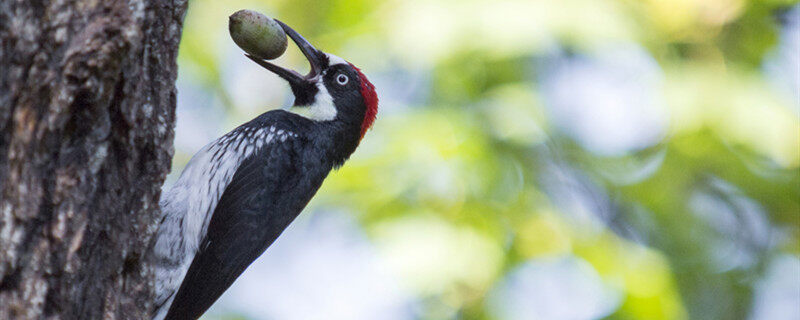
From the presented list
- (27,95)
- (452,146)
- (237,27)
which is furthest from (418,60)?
(27,95)

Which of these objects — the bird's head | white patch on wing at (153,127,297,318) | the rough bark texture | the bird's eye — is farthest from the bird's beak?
the rough bark texture

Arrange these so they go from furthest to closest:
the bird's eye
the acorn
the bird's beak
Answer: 1. the bird's eye
2. the bird's beak
3. the acorn

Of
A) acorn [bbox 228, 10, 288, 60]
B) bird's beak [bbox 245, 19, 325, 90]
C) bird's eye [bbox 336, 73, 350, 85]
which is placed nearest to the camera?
acorn [bbox 228, 10, 288, 60]

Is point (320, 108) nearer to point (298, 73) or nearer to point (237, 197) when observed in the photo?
point (298, 73)

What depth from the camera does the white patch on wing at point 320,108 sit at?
4.25 m

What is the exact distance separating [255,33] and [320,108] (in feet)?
2.96

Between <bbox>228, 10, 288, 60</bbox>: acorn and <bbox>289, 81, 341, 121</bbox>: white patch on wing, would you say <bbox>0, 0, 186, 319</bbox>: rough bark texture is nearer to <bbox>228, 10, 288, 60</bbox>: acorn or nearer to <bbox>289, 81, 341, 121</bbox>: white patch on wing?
<bbox>228, 10, 288, 60</bbox>: acorn

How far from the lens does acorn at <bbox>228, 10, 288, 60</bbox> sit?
3.39m

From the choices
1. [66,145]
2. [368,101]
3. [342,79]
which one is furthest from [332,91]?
[66,145]

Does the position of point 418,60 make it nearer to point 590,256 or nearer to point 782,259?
point 590,256

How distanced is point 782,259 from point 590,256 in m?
2.40

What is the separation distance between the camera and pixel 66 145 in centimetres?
215

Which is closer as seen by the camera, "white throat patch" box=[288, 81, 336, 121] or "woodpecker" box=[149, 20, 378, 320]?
"woodpecker" box=[149, 20, 378, 320]

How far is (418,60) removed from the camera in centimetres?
477
